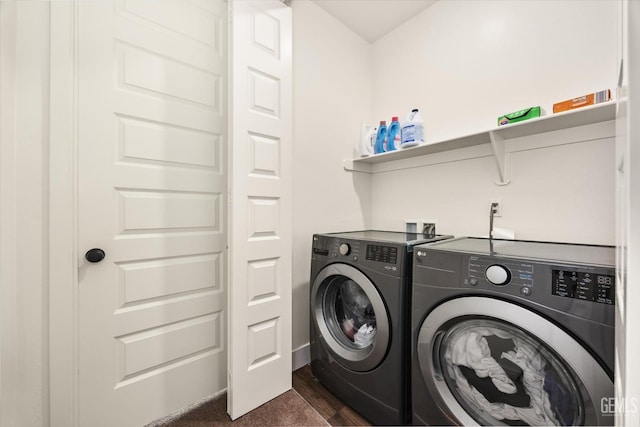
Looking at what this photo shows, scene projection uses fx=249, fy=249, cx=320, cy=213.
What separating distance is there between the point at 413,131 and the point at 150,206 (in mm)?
1580

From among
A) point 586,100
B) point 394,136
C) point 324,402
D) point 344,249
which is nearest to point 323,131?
point 394,136

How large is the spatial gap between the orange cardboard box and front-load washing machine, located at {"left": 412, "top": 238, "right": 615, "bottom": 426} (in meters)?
0.64

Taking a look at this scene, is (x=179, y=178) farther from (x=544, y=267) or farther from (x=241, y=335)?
(x=544, y=267)

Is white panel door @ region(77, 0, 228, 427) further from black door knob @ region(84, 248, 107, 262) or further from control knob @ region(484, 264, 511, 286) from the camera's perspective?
control knob @ region(484, 264, 511, 286)

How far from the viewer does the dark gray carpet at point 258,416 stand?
4.05 ft

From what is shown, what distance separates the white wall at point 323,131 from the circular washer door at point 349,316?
0.27 m

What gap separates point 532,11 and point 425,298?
65.1 inches

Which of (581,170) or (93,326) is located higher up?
(581,170)


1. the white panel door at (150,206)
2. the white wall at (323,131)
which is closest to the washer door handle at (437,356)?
the white wall at (323,131)

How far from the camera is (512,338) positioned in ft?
2.80

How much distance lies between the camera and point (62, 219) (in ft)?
3.35

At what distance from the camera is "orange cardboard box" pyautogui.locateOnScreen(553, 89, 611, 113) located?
3.50ft

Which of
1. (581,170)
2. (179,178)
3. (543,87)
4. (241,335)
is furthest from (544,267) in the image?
(179,178)

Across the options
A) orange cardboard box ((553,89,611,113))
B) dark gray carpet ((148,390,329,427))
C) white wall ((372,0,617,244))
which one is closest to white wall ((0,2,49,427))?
dark gray carpet ((148,390,329,427))
